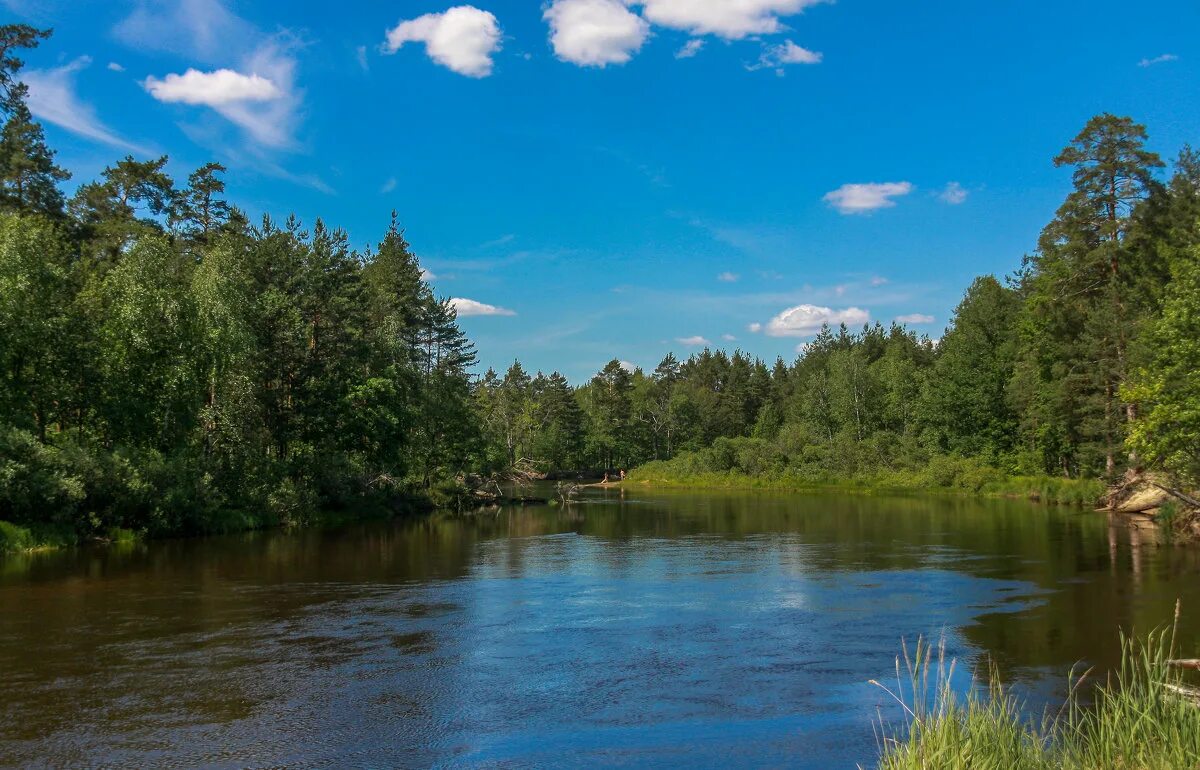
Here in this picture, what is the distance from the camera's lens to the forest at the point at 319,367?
2912 centimetres

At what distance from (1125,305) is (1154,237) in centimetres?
364

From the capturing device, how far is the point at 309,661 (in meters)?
13.8

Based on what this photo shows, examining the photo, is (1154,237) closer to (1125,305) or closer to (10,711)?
(1125,305)

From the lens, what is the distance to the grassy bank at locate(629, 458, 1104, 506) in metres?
49.7

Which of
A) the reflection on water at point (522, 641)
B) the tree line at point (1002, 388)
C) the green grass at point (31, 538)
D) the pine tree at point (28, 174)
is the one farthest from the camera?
the pine tree at point (28, 174)

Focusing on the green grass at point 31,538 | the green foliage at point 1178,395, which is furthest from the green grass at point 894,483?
the green grass at point 31,538

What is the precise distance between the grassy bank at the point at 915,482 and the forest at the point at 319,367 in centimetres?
38

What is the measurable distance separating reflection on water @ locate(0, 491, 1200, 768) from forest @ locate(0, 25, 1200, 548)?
14.6ft

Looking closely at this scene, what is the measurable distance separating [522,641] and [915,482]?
55.5 meters

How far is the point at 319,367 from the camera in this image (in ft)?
149

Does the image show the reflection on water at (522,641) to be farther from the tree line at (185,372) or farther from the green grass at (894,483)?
the green grass at (894,483)

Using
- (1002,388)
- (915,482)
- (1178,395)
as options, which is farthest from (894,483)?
(1178,395)

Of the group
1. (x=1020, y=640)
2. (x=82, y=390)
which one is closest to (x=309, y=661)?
(x=1020, y=640)

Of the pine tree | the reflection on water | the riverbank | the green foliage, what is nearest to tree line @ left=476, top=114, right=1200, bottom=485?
the green foliage
